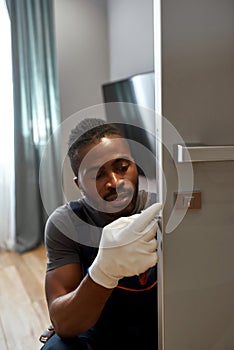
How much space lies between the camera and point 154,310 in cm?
104

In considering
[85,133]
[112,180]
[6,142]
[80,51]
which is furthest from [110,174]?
[80,51]

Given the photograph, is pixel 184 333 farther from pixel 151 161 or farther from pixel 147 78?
pixel 147 78

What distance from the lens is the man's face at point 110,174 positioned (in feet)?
2.64

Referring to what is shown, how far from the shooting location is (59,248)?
3.24 ft

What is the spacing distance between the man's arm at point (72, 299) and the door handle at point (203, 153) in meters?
0.35

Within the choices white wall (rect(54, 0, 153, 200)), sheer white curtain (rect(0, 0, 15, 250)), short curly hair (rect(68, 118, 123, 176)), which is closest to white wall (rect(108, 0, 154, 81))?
white wall (rect(54, 0, 153, 200))

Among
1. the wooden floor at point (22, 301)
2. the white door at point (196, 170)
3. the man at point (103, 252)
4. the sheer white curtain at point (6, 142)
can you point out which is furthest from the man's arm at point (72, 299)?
the sheer white curtain at point (6, 142)

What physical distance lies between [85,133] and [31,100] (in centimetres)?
215

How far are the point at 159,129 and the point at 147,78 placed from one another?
1647 millimetres

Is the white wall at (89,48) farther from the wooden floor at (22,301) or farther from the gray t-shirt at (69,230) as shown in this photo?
the gray t-shirt at (69,230)

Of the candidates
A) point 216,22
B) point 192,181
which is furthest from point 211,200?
point 216,22

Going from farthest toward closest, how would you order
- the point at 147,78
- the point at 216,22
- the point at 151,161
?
Result: the point at 147,78 < the point at 151,161 < the point at 216,22

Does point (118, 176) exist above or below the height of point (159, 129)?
below

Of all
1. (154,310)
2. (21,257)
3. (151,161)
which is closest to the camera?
(151,161)
